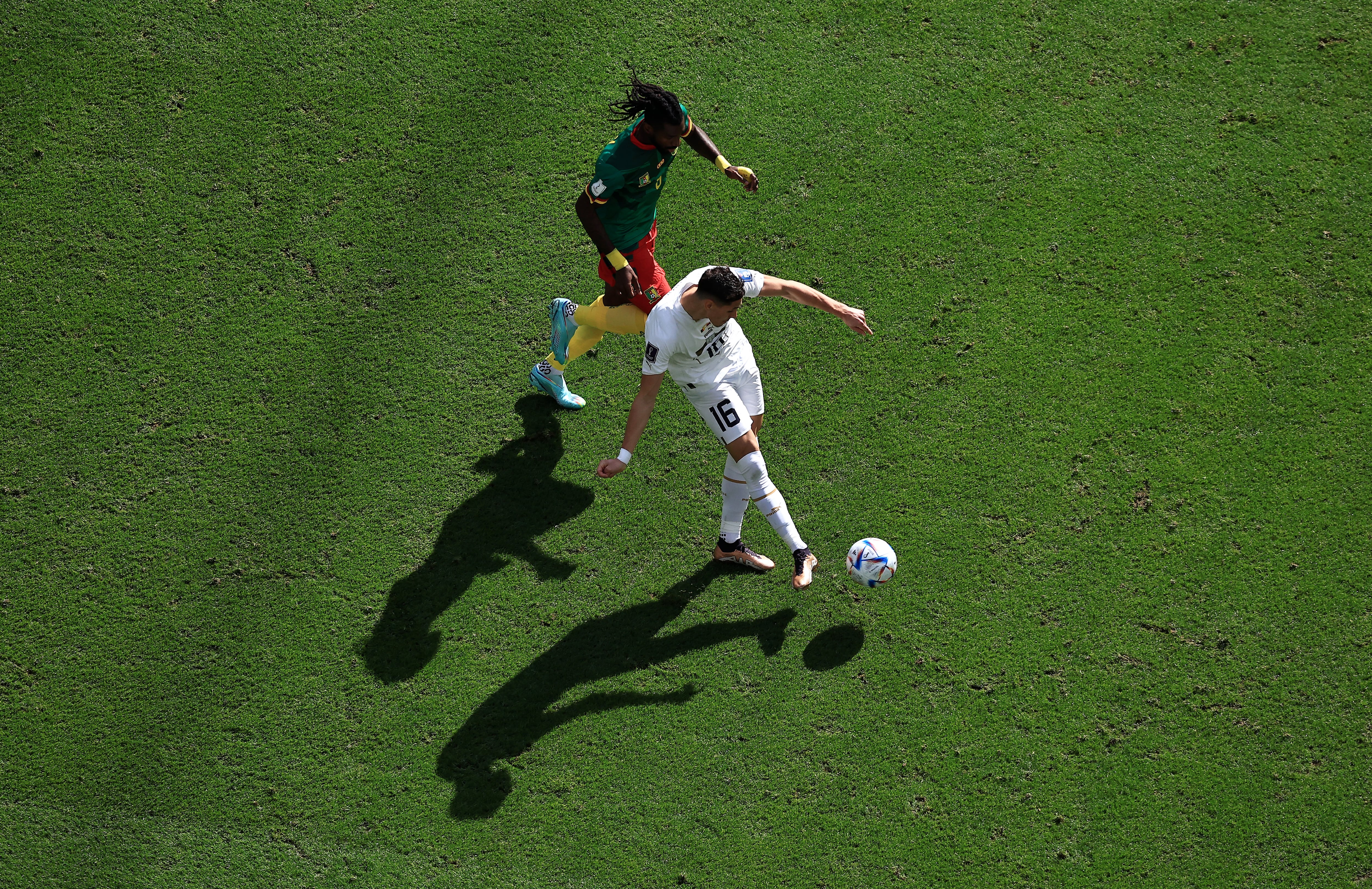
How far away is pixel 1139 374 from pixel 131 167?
7913 millimetres

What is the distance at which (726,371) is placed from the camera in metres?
5.25

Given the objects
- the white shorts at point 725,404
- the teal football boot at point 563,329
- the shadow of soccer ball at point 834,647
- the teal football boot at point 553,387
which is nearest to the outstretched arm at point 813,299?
the white shorts at point 725,404

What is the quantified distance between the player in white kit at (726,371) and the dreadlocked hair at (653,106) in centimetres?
94

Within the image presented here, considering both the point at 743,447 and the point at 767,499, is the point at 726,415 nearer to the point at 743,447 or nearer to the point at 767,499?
the point at 743,447

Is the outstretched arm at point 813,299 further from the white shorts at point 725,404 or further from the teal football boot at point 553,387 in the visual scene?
the teal football boot at point 553,387

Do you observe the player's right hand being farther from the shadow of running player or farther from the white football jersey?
the shadow of running player

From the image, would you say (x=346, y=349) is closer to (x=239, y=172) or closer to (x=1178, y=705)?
(x=239, y=172)

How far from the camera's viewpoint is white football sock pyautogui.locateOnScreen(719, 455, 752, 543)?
5.55 meters

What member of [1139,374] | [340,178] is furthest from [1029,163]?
[340,178]

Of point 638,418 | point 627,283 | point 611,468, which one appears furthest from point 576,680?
point 627,283

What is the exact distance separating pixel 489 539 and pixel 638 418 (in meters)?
1.62

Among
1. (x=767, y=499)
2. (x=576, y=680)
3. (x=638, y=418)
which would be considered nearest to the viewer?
(x=638, y=418)

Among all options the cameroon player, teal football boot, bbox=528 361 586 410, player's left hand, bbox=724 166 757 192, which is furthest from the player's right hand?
player's left hand, bbox=724 166 757 192

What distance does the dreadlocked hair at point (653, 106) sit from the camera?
5230mm
